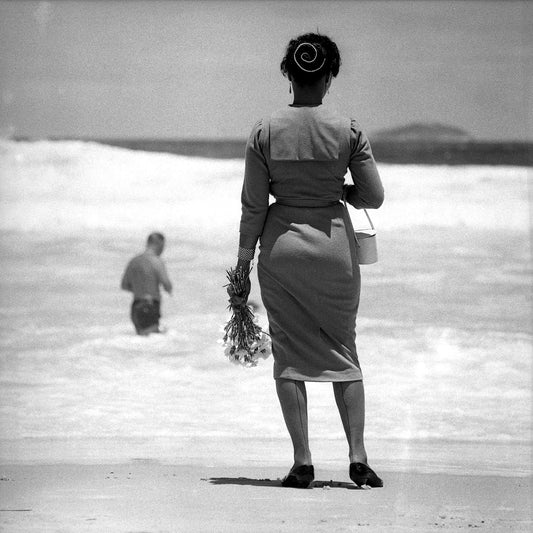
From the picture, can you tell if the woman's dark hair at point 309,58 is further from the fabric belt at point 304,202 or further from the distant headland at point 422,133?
the distant headland at point 422,133

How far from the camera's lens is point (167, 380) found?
659cm

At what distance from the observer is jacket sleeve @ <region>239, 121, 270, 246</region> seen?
3127mm

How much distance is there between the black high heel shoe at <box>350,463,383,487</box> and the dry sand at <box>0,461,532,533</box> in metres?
0.03

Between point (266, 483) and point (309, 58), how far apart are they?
3.56 feet

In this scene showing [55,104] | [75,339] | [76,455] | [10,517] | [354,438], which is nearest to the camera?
[10,517]

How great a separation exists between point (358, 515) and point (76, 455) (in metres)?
1.23

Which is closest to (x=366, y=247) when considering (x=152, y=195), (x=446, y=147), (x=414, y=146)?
(x=152, y=195)

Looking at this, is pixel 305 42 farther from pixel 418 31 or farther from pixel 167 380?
pixel 418 31

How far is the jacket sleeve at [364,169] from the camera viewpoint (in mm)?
3127

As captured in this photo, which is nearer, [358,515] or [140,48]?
[358,515]

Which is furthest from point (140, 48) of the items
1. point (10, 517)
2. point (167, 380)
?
point (10, 517)

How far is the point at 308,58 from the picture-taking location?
3150 mm

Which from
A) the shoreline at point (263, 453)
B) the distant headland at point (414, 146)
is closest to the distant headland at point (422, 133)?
the distant headland at point (414, 146)

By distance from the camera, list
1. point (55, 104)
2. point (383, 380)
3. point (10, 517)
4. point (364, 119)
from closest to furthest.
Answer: point (10, 517)
point (383, 380)
point (55, 104)
point (364, 119)
